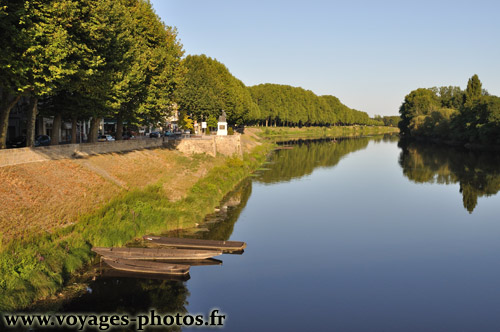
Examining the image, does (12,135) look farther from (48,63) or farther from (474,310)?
(474,310)

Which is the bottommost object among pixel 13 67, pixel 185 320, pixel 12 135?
pixel 185 320

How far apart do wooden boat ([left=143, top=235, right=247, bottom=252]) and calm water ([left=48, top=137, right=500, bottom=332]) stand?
0.86m

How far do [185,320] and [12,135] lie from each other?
49.7 meters

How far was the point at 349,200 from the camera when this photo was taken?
52.5 metres

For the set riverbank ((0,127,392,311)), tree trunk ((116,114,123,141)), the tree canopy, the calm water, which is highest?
the tree canopy

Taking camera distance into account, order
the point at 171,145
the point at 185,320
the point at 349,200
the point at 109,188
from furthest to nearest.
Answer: the point at 171,145 → the point at 349,200 → the point at 109,188 → the point at 185,320

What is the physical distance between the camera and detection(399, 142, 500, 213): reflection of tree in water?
58.3 meters

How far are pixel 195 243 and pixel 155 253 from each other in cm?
356

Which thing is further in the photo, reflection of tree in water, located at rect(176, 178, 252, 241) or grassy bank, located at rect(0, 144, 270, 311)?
reflection of tree in water, located at rect(176, 178, 252, 241)

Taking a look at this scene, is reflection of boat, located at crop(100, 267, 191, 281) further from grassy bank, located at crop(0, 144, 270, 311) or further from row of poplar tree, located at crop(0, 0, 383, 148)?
row of poplar tree, located at crop(0, 0, 383, 148)

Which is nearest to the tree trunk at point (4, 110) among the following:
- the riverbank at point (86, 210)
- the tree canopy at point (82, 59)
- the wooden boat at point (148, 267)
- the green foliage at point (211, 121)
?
the tree canopy at point (82, 59)

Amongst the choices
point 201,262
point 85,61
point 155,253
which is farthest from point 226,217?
point 85,61

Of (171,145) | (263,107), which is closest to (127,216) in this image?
(171,145)

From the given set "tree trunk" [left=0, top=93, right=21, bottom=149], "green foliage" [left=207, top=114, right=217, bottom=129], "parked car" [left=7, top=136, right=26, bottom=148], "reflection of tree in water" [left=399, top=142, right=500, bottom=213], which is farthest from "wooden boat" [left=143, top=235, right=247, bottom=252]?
"green foliage" [left=207, top=114, right=217, bottom=129]
